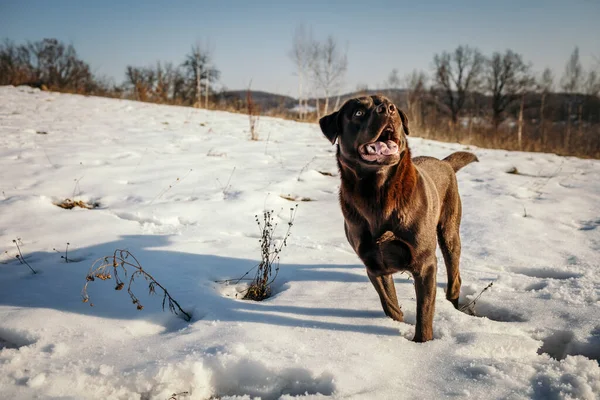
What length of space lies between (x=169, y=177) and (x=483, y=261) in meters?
4.39

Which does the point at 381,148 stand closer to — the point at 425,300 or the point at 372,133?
the point at 372,133

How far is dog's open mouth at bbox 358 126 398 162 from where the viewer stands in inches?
75.0

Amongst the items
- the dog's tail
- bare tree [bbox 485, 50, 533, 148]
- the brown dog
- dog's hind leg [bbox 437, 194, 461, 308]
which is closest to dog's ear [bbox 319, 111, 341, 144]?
the brown dog

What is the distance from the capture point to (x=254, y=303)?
2.49 m

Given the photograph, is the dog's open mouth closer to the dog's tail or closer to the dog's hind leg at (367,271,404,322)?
the dog's hind leg at (367,271,404,322)

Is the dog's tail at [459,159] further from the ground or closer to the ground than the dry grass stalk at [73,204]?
further from the ground

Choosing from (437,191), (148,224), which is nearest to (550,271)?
(437,191)

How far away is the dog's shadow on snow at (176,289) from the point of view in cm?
227

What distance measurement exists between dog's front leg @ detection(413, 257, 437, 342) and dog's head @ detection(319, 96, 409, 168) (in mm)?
698

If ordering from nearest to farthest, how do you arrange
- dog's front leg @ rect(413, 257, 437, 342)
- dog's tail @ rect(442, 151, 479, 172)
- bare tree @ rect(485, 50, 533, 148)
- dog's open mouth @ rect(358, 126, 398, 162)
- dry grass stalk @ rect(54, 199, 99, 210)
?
dog's open mouth @ rect(358, 126, 398, 162) → dog's front leg @ rect(413, 257, 437, 342) → dog's tail @ rect(442, 151, 479, 172) → dry grass stalk @ rect(54, 199, 99, 210) → bare tree @ rect(485, 50, 533, 148)

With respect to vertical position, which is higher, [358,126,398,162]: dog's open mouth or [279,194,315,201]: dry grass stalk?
[358,126,398,162]: dog's open mouth

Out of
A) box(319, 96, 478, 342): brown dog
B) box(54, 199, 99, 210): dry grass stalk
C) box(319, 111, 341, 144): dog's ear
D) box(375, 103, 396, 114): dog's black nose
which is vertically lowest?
box(54, 199, 99, 210): dry grass stalk

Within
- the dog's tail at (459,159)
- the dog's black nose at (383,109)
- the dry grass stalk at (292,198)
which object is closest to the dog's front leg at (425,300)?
the dog's black nose at (383,109)

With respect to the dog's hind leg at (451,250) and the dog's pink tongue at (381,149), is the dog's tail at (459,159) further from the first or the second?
the dog's pink tongue at (381,149)
